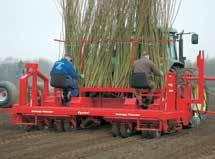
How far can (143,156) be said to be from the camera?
23.4ft

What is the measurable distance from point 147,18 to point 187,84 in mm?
1479

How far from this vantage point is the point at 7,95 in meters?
12.7

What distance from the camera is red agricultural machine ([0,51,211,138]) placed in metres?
9.05

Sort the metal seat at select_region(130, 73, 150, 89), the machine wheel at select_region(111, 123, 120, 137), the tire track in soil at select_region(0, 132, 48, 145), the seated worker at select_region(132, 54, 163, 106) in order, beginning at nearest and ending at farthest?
the tire track in soil at select_region(0, 132, 48, 145) → the machine wheel at select_region(111, 123, 120, 137) → the metal seat at select_region(130, 73, 150, 89) → the seated worker at select_region(132, 54, 163, 106)

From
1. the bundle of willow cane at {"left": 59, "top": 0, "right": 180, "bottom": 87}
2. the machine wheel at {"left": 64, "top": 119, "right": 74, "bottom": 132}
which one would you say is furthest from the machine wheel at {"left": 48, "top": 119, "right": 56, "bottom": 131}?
the bundle of willow cane at {"left": 59, "top": 0, "right": 180, "bottom": 87}

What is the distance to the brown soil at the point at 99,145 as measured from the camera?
7199 mm

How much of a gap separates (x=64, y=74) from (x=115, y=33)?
125 centimetres

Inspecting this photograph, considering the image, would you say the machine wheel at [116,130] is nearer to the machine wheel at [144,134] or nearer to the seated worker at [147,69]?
the machine wheel at [144,134]

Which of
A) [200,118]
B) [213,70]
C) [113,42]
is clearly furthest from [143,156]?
[213,70]

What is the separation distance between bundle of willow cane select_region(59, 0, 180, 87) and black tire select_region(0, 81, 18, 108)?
2.56 metres

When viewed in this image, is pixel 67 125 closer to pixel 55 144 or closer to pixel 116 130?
pixel 116 130

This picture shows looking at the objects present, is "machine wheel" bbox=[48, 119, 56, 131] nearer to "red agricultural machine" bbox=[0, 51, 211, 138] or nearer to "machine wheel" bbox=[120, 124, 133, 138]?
"red agricultural machine" bbox=[0, 51, 211, 138]

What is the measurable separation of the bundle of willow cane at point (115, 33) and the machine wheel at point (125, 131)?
1.30 meters

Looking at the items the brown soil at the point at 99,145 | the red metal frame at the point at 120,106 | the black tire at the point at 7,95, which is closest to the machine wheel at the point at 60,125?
the red metal frame at the point at 120,106
